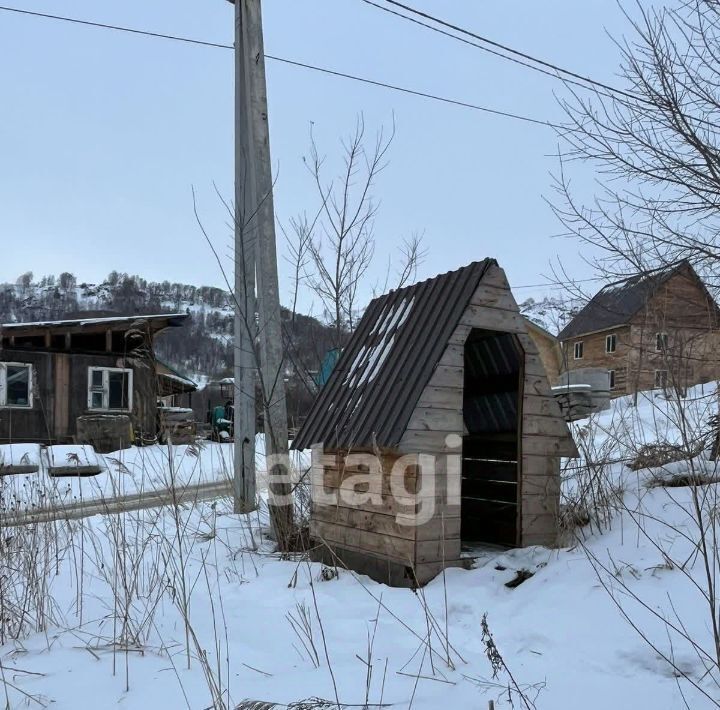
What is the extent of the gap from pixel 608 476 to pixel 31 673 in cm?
427

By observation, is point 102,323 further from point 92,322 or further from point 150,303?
point 150,303

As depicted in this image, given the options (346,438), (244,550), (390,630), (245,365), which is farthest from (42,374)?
(390,630)

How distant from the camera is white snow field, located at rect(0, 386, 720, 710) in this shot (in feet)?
8.29

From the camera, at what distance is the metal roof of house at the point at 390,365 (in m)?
4.32

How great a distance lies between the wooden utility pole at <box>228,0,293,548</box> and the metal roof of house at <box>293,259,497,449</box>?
711mm

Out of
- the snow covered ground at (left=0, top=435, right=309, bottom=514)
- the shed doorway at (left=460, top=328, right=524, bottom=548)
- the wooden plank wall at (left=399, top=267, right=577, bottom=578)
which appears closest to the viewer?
the wooden plank wall at (left=399, top=267, right=577, bottom=578)

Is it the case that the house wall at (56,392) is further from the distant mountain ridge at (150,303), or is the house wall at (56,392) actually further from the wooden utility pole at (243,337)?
the distant mountain ridge at (150,303)

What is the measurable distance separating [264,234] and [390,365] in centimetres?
226

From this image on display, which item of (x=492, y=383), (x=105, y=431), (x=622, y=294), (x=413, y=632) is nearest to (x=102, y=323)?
(x=105, y=431)

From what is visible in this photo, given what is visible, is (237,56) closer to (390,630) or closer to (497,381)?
(497,381)

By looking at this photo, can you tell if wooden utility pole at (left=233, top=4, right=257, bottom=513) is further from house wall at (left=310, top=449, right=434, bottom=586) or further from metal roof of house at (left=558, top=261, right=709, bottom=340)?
metal roof of house at (left=558, top=261, right=709, bottom=340)

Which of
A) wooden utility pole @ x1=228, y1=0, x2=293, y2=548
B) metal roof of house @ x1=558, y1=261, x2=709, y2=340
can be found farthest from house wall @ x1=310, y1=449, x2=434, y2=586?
metal roof of house @ x1=558, y1=261, x2=709, y2=340

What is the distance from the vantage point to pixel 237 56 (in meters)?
6.84

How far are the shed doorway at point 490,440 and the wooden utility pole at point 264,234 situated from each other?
74.5 inches
